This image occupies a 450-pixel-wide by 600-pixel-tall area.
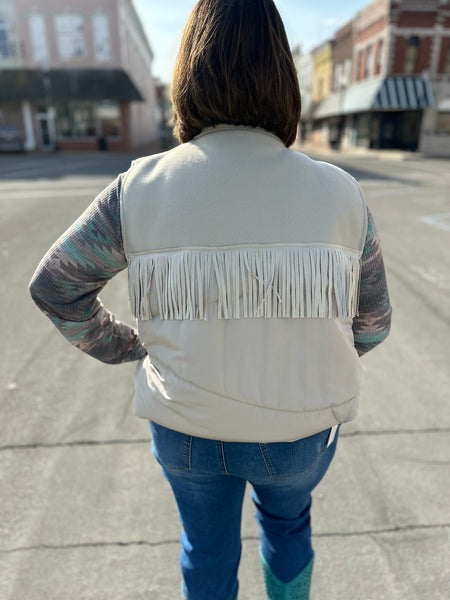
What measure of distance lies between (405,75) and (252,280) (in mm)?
32616

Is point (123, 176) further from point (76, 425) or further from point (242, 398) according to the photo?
point (76, 425)

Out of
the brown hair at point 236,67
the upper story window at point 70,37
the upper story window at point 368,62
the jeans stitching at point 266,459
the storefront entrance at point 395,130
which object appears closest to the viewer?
the brown hair at point 236,67

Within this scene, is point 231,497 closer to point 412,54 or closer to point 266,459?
point 266,459

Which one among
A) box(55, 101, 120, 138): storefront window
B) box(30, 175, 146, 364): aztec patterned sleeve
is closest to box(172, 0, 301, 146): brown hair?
box(30, 175, 146, 364): aztec patterned sleeve

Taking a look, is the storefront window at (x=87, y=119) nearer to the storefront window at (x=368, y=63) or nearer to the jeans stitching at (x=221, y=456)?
the storefront window at (x=368, y=63)

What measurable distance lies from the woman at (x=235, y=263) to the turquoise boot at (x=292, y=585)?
432 mm

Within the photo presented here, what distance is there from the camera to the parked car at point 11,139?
1133 inches

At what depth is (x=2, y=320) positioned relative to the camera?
4434 mm

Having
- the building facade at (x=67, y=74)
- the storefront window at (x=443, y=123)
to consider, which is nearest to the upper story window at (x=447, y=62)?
the storefront window at (x=443, y=123)

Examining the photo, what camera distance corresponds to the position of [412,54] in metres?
28.0

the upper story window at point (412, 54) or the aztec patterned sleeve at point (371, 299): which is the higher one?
the upper story window at point (412, 54)

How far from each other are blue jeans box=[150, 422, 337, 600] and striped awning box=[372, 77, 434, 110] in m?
30.4

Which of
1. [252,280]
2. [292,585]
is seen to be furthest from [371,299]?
[292,585]

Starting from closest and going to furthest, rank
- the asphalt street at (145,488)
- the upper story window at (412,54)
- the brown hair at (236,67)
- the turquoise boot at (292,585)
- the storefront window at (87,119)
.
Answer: the brown hair at (236,67), the turquoise boot at (292,585), the asphalt street at (145,488), the upper story window at (412,54), the storefront window at (87,119)
